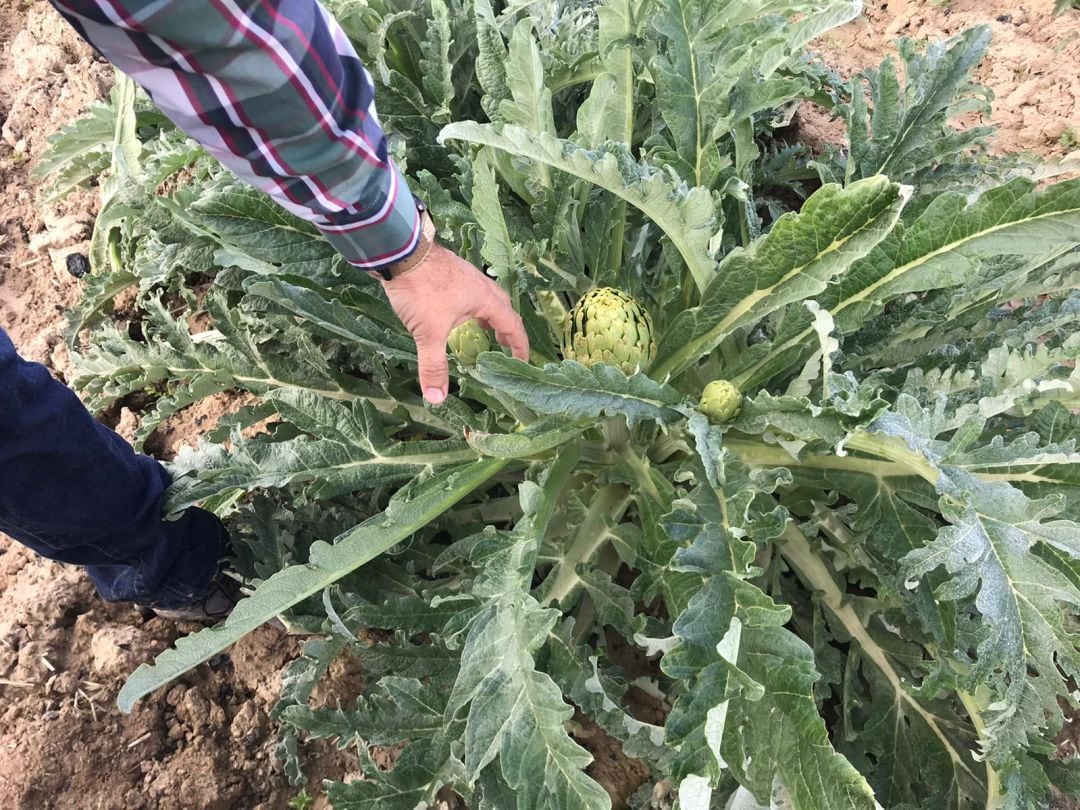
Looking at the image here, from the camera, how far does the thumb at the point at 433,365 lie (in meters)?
1.17

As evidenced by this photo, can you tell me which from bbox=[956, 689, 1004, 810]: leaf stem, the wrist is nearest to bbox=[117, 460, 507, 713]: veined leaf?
the wrist

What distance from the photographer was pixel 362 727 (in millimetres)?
1311

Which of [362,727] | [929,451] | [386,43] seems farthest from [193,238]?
[929,451]

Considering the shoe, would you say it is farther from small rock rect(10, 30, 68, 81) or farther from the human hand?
small rock rect(10, 30, 68, 81)

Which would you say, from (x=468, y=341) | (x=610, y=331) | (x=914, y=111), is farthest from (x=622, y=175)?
(x=914, y=111)

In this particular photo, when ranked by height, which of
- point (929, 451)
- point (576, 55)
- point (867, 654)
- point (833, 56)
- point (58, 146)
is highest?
point (58, 146)

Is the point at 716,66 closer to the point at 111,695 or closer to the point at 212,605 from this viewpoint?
the point at 212,605

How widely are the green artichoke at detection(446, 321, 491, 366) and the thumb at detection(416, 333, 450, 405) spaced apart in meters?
0.07

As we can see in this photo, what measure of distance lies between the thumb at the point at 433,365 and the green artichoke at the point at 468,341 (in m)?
0.07

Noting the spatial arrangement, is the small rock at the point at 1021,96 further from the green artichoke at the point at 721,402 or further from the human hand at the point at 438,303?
the human hand at the point at 438,303

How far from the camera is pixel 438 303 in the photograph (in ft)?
3.77

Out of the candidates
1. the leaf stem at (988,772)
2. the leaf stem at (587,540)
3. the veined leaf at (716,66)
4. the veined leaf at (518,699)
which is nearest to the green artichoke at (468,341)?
the veined leaf at (518,699)

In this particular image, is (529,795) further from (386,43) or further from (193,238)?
(386,43)

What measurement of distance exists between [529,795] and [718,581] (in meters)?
0.37
